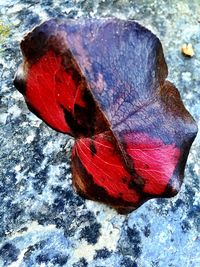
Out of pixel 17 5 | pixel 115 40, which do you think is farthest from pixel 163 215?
pixel 17 5

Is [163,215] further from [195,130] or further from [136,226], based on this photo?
[195,130]

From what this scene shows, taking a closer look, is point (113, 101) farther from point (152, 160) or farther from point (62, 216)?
point (62, 216)

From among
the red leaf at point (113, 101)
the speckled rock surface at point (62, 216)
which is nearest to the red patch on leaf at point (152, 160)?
the red leaf at point (113, 101)

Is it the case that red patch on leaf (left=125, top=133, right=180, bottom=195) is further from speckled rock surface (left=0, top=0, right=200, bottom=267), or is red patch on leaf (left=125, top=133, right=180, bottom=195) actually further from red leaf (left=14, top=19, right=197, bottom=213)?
speckled rock surface (left=0, top=0, right=200, bottom=267)

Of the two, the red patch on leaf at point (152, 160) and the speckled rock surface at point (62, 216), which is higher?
the red patch on leaf at point (152, 160)

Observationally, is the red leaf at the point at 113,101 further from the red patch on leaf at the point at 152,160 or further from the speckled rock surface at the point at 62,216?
the speckled rock surface at the point at 62,216

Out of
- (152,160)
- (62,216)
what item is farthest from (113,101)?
(62,216)

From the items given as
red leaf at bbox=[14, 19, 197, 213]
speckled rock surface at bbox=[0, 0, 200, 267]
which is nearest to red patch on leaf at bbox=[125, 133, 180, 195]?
red leaf at bbox=[14, 19, 197, 213]

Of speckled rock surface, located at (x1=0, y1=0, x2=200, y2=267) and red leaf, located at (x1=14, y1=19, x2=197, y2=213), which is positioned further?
speckled rock surface, located at (x1=0, y1=0, x2=200, y2=267)
